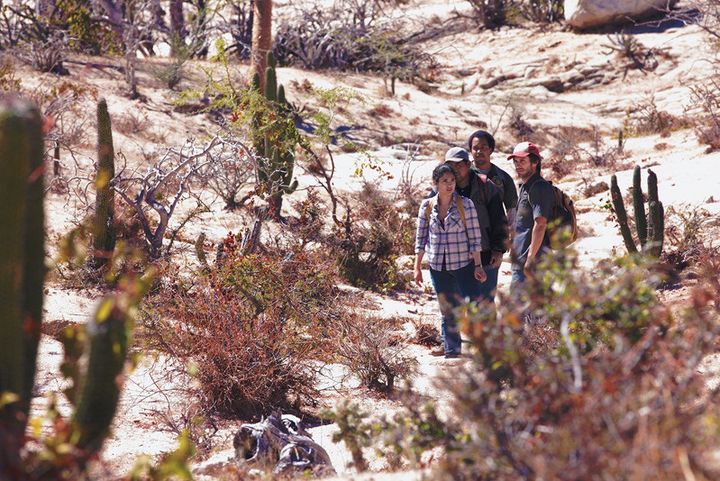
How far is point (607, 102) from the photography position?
22.2m

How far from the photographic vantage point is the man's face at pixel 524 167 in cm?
616

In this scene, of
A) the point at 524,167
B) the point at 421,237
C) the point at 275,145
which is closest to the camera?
the point at 524,167

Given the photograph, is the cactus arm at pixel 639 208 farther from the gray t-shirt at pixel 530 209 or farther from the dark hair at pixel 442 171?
A: the dark hair at pixel 442 171

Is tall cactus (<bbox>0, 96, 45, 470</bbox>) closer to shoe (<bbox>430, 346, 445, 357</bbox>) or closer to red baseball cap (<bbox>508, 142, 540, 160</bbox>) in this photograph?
red baseball cap (<bbox>508, 142, 540, 160</bbox>)

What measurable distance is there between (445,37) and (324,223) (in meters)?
17.5

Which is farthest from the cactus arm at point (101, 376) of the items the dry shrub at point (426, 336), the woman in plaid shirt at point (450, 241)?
the dry shrub at point (426, 336)

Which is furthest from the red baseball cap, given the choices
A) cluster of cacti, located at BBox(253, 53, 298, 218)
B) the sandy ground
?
cluster of cacti, located at BBox(253, 53, 298, 218)

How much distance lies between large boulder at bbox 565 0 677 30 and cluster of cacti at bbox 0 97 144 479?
2427cm

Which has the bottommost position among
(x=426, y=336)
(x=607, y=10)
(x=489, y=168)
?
(x=426, y=336)

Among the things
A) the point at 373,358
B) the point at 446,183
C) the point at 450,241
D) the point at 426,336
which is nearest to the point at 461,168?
the point at 446,183

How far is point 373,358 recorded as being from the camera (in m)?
6.82

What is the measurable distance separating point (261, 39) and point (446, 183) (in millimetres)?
10748

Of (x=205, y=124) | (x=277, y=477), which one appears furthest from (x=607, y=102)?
(x=277, y=477)

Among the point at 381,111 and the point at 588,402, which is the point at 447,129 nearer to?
the point at 381,111
